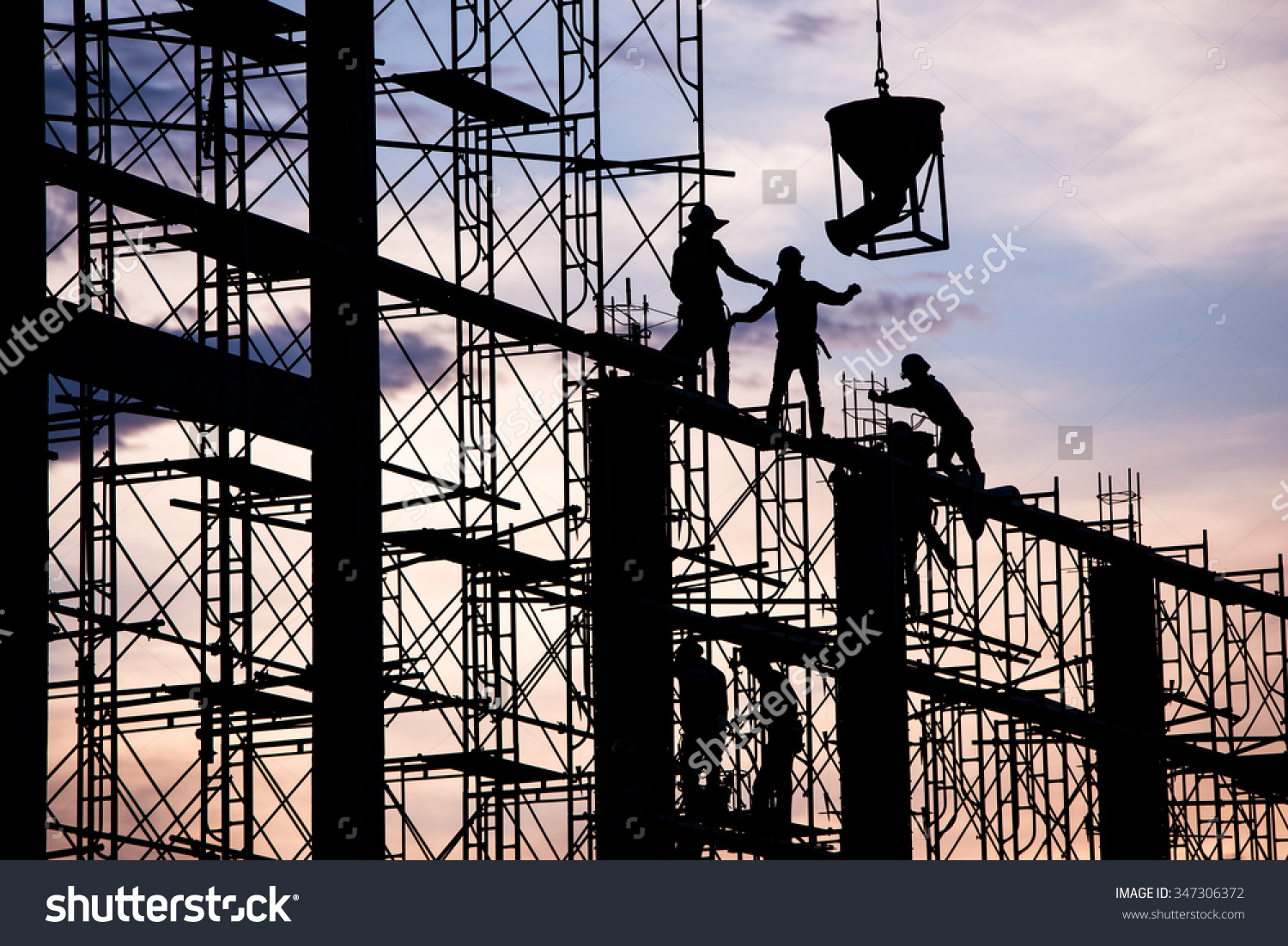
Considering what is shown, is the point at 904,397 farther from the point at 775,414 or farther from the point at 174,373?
the point at 174,373

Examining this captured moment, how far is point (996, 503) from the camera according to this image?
2603cm

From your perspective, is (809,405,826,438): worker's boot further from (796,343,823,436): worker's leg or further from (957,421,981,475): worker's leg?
A: (957,421,981,475): worker's leg

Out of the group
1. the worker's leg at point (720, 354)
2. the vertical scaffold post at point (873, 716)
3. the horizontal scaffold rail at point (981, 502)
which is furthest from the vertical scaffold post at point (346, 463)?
the vertical scaffold post at point (873, 716)

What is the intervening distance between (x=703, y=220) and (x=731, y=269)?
26.0 inches

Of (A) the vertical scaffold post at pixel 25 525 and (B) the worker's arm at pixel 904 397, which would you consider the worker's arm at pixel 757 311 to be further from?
(A) the vertical scaffold post at pixel 25 525

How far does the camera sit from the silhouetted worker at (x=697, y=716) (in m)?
21.2

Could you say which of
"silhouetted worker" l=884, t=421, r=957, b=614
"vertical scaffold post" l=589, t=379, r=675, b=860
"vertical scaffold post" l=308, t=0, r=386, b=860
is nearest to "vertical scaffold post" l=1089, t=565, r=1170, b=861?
"silhouetted worker" l=884, t=421, r=957, b=614

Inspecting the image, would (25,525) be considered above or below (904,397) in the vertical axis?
below

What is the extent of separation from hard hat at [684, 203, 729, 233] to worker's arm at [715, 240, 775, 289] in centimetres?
20

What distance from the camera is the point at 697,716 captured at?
21.3m

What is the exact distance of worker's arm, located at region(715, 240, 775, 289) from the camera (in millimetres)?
22141

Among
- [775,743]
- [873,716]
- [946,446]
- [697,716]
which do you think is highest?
[946,446]

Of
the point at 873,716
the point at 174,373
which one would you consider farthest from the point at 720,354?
the point at 174,373
